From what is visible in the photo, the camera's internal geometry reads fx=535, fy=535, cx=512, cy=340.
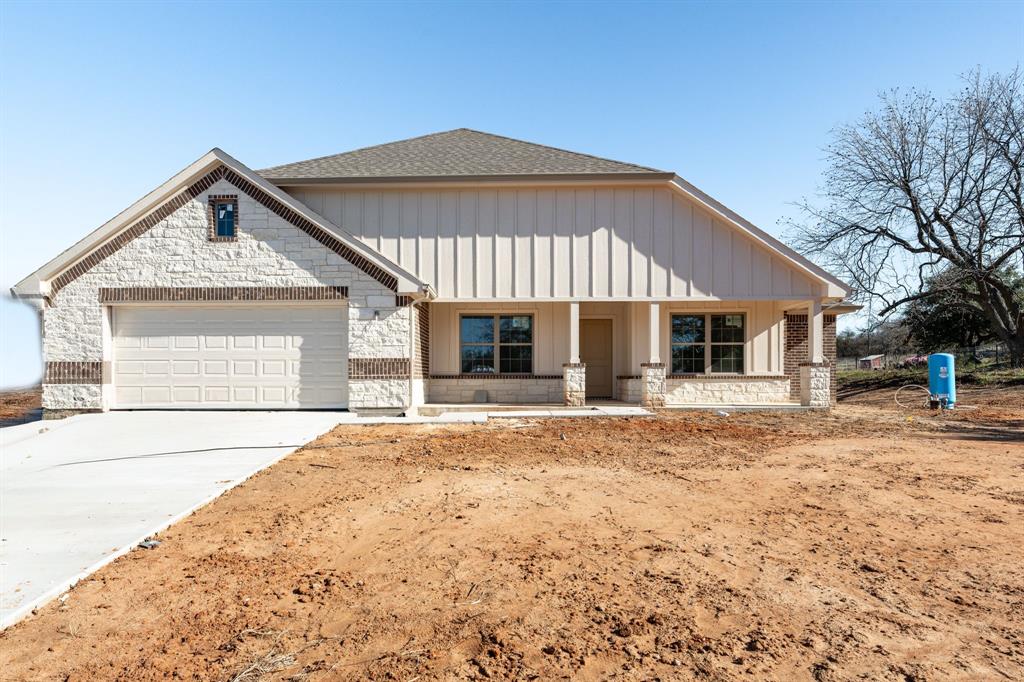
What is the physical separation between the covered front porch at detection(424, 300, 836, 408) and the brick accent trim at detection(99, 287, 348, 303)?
3.68 m

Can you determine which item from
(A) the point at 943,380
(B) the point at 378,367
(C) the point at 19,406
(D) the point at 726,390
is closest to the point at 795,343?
(D) the point at 726,390

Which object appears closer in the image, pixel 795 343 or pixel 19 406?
pixel 795 343

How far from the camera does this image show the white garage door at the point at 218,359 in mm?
12508

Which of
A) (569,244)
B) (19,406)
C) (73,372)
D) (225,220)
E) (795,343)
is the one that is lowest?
(19,406)

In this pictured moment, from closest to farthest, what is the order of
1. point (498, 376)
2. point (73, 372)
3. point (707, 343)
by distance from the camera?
1. point (73, 372)
2. point (498, 376)
3. point (707, 343)

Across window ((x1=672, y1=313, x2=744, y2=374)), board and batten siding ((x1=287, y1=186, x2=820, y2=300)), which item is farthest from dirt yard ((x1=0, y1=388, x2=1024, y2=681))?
window ((x1=672, y1=313, x2=744, y2=374))

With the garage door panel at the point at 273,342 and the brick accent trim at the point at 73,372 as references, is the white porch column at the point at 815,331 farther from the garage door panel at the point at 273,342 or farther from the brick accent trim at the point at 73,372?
the brick accent trim at the point at 73,372

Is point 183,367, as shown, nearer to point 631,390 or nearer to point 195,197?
point 195,197

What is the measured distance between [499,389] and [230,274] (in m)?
7.42

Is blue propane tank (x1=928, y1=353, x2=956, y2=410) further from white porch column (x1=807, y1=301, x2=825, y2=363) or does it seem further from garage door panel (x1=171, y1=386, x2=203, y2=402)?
garage door panel (x1=171, y1=386, x2=203, y2=402)

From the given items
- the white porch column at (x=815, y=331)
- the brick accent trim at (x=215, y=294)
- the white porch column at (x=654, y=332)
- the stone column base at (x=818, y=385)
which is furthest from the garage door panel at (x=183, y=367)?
the white porch column at (x=815, y=331)

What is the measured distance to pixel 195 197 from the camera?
41.0 ft

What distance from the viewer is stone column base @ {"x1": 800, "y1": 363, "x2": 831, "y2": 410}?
14344 mm

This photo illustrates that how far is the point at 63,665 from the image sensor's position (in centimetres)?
276
